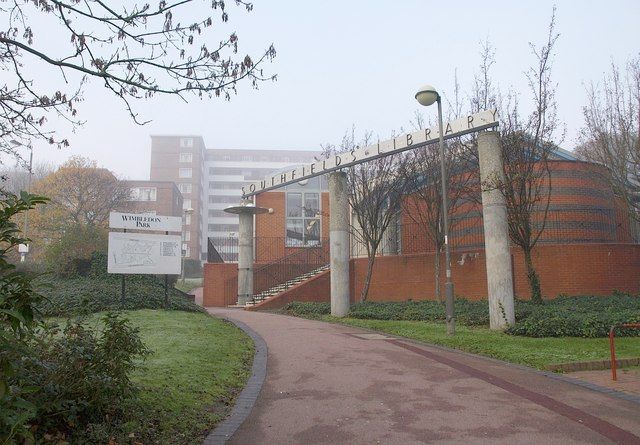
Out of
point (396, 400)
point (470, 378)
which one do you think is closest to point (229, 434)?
point (396, 400)

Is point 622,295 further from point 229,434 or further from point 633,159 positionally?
point 229,434

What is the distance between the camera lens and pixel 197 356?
Result: 8531mm

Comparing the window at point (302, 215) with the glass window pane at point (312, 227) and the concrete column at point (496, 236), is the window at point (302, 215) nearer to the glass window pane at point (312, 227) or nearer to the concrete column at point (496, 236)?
the glass window pane at point (312, 227)

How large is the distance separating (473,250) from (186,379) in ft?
43.3

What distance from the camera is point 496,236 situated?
12.9 meters

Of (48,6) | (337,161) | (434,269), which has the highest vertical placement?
(337,161)

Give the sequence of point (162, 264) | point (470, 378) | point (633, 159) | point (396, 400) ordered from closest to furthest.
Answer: point (396, 400) → point (470, 378) → point (633, 159) → point (162, 264)

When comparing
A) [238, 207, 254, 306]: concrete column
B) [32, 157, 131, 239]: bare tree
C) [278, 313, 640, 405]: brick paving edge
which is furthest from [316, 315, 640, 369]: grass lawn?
[32, 157, 131, 239]: bare tree

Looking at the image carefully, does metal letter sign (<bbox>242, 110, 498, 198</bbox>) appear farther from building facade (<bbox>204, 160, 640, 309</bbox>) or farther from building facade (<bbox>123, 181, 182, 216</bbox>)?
building facade (<bbox>123, 181, 182, 216</bbox>)

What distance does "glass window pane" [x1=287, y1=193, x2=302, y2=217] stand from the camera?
3072cm

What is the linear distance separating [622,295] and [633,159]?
4.04m

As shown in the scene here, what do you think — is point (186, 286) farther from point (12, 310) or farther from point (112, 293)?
point (12, 310)

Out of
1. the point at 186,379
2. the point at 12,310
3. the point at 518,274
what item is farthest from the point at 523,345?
the point at 12,310

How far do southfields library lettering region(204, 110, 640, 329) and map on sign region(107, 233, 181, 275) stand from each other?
5.07 m
